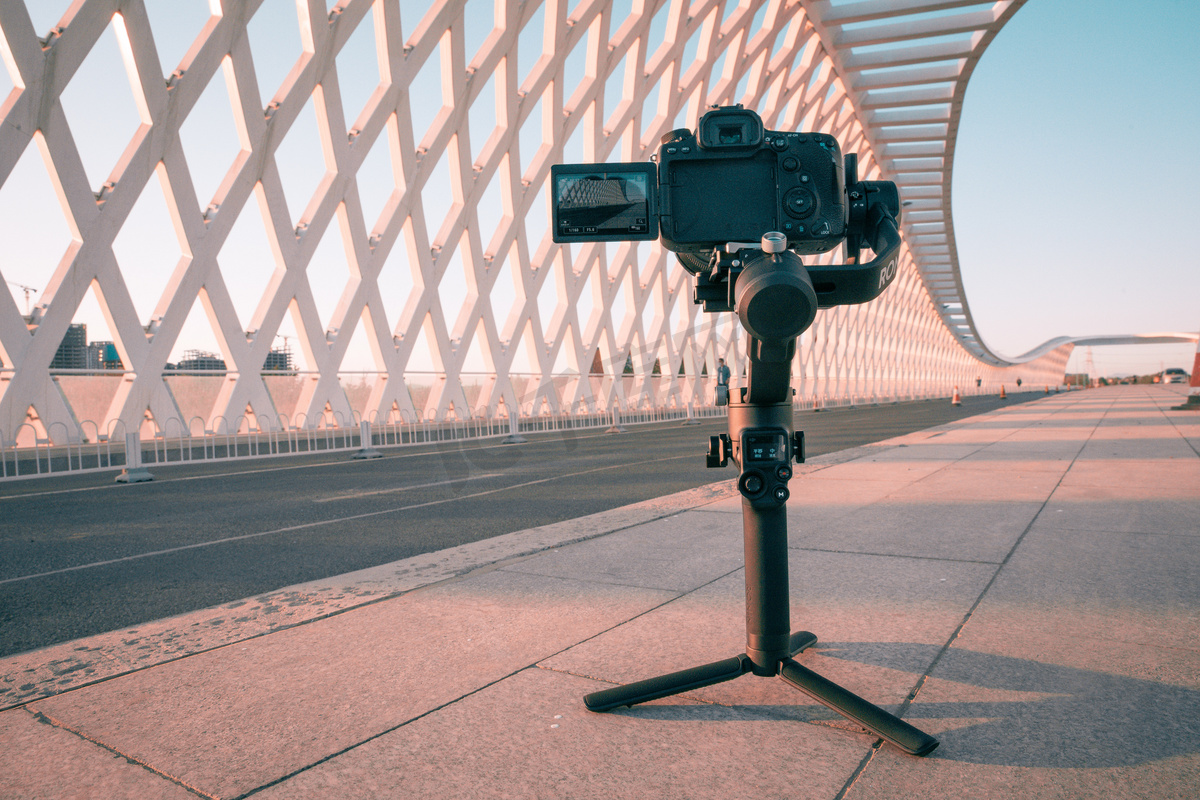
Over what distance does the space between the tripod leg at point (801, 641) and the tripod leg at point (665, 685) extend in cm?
37

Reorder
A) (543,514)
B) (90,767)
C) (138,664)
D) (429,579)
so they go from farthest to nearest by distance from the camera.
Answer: (543,514) → (429,579) → (138,664) → (90,767)

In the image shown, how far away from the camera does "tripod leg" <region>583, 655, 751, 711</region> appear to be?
2127mm

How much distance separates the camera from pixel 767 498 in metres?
2.03

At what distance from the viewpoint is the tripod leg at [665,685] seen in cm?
213

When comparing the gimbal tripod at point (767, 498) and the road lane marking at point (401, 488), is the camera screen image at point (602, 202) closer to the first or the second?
the gimbal tripod at point (767, 498)

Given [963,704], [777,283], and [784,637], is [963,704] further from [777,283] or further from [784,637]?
[777,283]

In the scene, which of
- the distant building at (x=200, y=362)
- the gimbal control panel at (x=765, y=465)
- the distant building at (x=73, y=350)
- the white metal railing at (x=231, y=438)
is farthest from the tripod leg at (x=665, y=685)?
the distant building at (x=200, y=362)

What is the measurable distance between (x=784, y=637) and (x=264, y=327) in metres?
17.0

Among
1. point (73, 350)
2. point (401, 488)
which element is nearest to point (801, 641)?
point (401, 488)

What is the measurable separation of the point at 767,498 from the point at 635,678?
0.79m

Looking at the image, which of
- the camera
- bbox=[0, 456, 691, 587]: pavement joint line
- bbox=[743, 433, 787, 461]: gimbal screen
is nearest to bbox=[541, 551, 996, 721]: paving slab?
bbox=[743, 433, 787, 461]: gimbal screen

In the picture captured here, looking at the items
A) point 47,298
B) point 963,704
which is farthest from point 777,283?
point 47,298

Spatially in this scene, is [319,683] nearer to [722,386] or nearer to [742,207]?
[722,386]

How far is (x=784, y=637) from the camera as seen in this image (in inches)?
83.8
